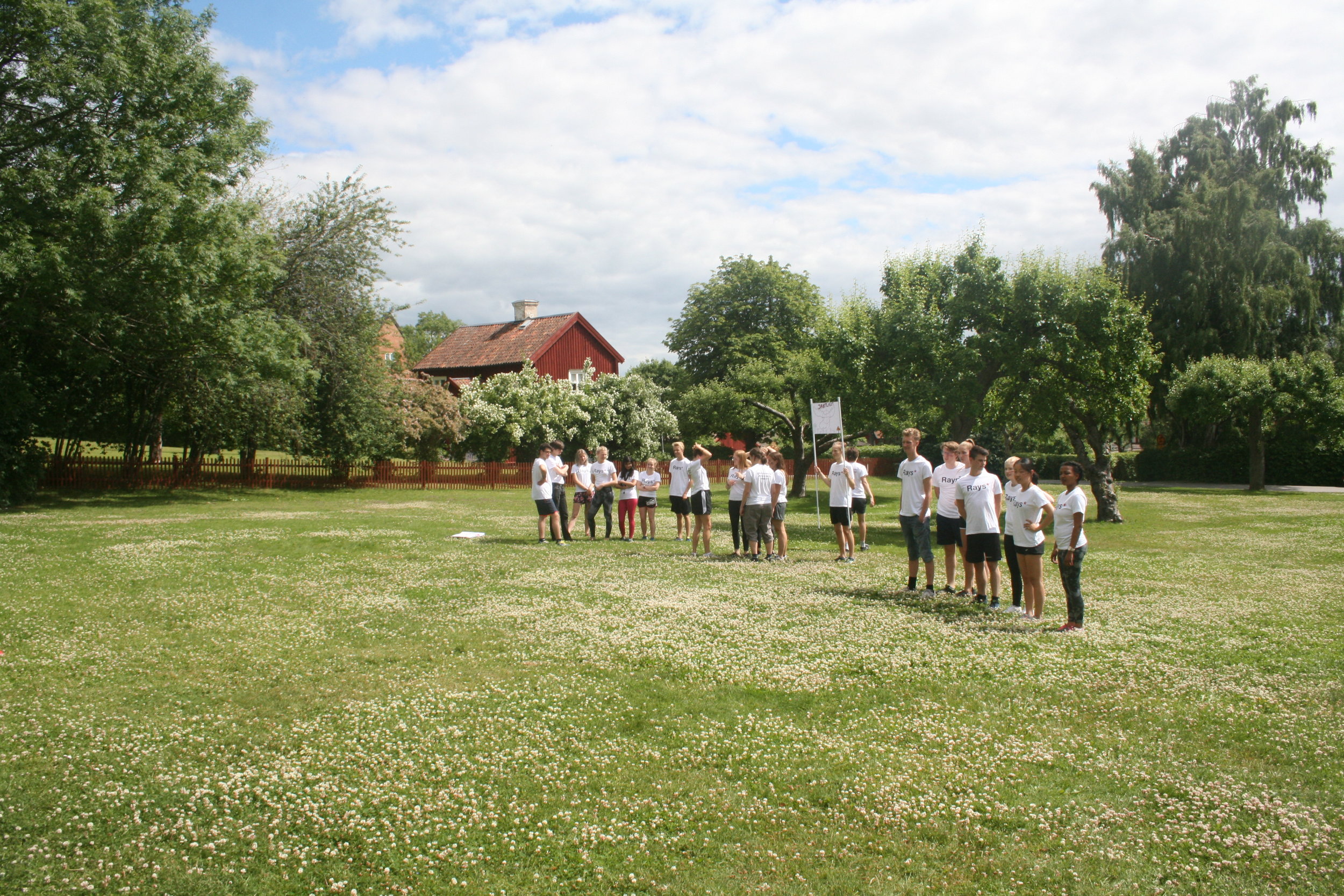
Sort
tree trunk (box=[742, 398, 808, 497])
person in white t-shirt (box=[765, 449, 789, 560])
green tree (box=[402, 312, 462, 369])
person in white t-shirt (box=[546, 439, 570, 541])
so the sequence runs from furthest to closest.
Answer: green tree (box=[402, 312, 462, 369]) < tree trunk (box=[742, 398, 808, 497]) < person in white t-shirt (box=[546, 439, 570, 541]) < person in white t-shirt (box=[765, 449, 789, 560])

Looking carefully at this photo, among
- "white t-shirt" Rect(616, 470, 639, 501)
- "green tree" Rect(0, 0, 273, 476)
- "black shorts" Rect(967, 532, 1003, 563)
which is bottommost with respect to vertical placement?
"black shorts" Rect(967, 532, 1003, 563)

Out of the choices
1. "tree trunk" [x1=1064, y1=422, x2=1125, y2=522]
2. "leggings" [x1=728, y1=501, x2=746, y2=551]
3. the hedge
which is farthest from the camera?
the hedge

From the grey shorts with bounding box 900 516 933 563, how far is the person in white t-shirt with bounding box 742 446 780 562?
8.96 feet

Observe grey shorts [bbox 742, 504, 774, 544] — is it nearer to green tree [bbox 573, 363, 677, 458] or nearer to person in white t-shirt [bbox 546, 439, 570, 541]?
person in white t-shirt [bbox 546, 439, 570, 541]

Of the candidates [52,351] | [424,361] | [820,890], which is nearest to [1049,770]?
[820,890]

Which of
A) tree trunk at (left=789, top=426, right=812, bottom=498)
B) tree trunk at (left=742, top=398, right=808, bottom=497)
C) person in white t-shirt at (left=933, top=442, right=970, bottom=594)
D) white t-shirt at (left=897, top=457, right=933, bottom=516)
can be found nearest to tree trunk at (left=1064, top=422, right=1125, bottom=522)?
tree trunk at (left=742, top=398, right=808, bottom=497)

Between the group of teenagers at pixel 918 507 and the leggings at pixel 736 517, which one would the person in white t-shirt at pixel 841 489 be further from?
the leggings at pixel 736 517

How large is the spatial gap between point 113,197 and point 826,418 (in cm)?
1861

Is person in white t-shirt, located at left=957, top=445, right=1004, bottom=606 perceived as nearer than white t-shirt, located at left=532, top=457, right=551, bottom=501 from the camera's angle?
Yes

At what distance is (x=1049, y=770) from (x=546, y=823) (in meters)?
3.27

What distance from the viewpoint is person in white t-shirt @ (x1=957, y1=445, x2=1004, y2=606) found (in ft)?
33.1

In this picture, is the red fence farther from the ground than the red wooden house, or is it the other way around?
the red wooden house

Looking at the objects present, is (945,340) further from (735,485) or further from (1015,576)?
(1015,576)

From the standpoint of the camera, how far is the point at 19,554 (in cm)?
1309
